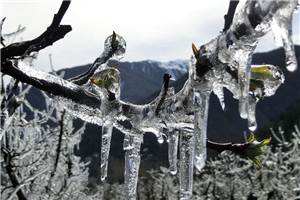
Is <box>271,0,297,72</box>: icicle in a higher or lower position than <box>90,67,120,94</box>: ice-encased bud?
lower

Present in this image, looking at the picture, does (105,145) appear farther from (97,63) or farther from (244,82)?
(244,82)

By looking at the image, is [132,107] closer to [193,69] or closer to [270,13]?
[193,69]

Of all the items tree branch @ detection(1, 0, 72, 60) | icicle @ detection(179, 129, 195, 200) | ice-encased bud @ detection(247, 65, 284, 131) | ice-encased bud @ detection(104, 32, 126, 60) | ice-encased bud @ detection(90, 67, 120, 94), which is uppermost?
ice-encased bud @ detection(104, 32, 126, 60)

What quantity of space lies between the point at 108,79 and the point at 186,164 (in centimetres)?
27

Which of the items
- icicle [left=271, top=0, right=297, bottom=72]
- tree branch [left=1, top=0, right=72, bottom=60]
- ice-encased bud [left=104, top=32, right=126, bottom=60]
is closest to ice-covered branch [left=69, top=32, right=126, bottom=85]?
ice-encased bud [left=104, top=32, right=126, bottom=60]

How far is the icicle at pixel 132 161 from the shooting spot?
1336mm

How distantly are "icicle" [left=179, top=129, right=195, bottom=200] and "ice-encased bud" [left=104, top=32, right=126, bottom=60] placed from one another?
27cm

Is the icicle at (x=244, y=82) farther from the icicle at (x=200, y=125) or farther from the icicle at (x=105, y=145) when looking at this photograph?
the icicle at (x=105, y=145)

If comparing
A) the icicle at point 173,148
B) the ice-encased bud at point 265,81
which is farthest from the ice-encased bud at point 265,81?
the icicle at point 173,148

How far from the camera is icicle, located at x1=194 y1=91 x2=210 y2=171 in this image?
35.2 inches

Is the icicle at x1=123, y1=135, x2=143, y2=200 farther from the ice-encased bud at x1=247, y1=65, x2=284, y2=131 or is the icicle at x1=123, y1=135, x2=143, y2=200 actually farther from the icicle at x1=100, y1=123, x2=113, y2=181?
the ice-encased bud at x1=247, y1=65, x2=284, y2=131

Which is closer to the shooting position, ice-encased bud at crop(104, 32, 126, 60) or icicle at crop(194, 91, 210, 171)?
icicle at crop(194, 91, 210, 171)

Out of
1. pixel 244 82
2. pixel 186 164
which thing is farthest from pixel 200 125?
pixel 186 164

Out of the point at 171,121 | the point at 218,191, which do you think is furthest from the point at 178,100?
the point at 218,191
